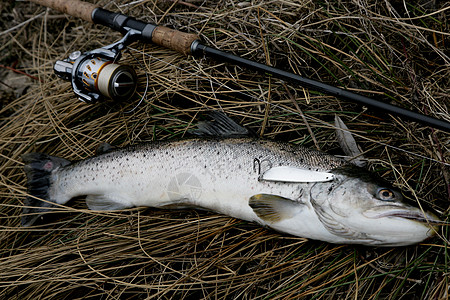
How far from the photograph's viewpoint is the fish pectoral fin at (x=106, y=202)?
9.86 feet

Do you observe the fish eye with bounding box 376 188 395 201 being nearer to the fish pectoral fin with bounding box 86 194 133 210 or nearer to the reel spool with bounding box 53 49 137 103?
the fish pectoral fin with bounding box 86 194 133 210

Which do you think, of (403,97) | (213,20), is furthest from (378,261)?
(213,20)

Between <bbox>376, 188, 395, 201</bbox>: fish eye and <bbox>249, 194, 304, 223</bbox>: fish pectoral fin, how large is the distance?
19.0 inches

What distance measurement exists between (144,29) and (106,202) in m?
1.51

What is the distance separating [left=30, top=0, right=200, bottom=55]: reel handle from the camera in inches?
128

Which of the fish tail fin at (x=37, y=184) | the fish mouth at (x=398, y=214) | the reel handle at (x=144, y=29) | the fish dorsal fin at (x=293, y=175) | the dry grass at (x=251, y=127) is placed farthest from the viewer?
the reel handle at (x=144, y=29)

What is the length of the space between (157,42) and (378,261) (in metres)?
2.46

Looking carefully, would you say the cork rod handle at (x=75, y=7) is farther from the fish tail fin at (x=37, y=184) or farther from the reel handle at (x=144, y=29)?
the fish tail fin at (x=37, y=184)

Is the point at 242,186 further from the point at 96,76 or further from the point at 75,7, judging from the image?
the point at 75,7


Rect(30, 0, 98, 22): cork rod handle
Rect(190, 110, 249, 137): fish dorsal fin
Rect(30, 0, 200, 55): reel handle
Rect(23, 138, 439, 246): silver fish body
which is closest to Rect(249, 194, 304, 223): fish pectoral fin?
Rect(23, 138, 439, 246): silver fish body

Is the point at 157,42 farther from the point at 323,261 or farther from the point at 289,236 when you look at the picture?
the point at 323,261

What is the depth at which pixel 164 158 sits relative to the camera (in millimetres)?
2861

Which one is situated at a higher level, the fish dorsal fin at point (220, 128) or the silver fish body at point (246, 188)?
the fish dorsal fin at point (220, 128)

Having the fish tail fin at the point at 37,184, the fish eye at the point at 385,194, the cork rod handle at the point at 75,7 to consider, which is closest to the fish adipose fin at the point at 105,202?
the fish tail fin at the point at 37,184
